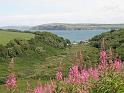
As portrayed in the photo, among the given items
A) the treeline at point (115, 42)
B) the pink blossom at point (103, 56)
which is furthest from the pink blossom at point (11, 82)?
the treeline at point (115, 42)

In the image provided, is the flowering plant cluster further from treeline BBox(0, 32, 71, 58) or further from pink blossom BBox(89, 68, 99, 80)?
treeline BBox(0, 32, 71, 58)

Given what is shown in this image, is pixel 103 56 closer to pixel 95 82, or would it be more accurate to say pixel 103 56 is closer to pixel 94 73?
pixel 95 82

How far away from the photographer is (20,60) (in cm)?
8019

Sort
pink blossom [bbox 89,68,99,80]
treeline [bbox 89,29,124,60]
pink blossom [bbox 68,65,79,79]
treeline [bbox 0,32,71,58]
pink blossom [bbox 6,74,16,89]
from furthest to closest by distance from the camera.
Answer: treeline [bbox 0,32,71,58] → treeline [bbox 89,29,124,60] → pink blossom [bbox 89,68,99,80] → pink blossom [bbox 68,65,79,79] → pink blossom [bbox 6,74,16,89]

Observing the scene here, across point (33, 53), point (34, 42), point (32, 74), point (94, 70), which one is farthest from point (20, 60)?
point (94, 70)

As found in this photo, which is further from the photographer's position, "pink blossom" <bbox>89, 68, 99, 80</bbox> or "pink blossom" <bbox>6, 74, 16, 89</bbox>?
"pink blossom" <bbox>89, 68, 99, 80</bbox>

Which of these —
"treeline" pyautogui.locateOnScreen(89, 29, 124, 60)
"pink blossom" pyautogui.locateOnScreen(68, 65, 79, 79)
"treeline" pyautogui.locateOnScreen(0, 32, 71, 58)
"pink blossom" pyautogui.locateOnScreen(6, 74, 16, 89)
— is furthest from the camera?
"treeline" pyautogui.locateOnScreen(0, 32, 71, 58)

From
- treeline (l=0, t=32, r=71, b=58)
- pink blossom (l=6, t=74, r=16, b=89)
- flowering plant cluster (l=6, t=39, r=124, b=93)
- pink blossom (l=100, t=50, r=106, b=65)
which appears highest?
pink blossom (l=100, t=50, r=106, b=65)

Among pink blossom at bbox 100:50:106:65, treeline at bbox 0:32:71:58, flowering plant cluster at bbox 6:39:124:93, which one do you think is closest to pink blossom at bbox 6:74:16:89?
flowering plant cluster at bbox 6:39:124:93

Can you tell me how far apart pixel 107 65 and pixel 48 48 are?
92004 mm

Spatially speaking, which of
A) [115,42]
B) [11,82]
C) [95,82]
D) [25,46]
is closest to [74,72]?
[95,82]

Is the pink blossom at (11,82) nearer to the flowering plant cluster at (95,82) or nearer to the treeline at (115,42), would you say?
the flowering plant cluster at (95,82)

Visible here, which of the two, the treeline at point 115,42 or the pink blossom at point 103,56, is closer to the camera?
the pink blossom at point 103,56

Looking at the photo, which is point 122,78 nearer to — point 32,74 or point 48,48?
point 32,74
